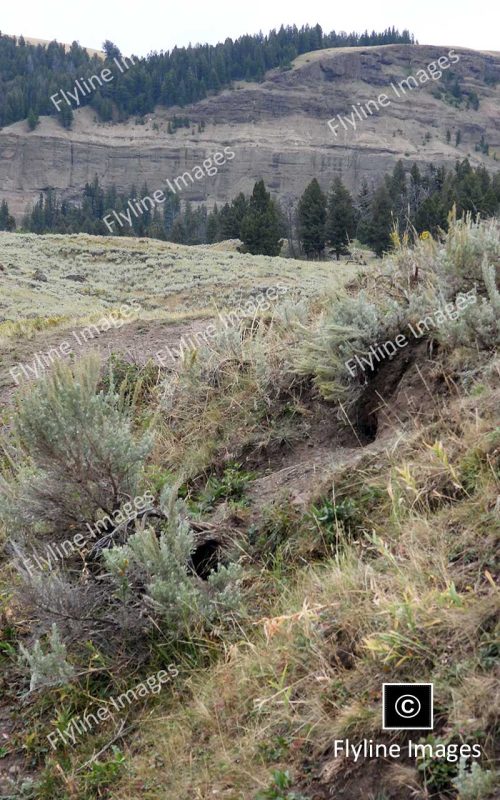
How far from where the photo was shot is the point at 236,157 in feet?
497

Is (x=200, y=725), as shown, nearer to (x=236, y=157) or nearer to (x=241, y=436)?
(x=241, y=436)

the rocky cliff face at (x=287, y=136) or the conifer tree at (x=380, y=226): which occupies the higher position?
the rocky cliff face at (x=287, y=136)

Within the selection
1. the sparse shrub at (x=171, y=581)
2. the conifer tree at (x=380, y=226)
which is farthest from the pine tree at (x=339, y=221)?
the sparse shrub at (x=171, y=581)

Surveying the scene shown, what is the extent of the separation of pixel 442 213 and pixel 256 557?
158 ft

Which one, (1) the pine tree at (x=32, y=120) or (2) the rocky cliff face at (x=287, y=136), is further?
(1) the pine tree at (x=32, y=120)

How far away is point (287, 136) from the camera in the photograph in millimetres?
162125

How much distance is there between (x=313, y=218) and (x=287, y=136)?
367ft

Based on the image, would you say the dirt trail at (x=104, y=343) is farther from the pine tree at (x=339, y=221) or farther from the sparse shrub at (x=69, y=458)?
the pine tree at (x=339, y=221)

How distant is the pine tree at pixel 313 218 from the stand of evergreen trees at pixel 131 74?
113072 mm

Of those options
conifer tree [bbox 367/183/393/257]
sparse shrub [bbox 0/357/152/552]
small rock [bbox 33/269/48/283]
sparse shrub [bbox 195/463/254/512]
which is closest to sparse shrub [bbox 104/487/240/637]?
sparse shrub [bbox 0/357/152/552]

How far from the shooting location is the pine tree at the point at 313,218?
59.7 metres

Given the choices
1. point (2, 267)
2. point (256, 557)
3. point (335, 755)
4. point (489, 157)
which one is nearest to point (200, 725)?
point (335, 755)

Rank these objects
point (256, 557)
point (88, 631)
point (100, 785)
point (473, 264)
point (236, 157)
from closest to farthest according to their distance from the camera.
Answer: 1. point (100, 785)
2. point (88, 631)
3. point (256, 557)
4. point (473, 264)
5. point (236, 157)

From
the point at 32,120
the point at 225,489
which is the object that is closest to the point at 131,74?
the point at 32,120
